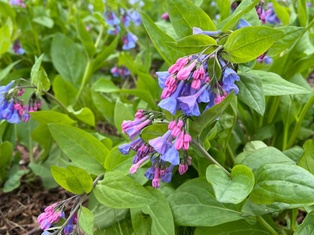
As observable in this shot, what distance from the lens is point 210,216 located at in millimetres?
1478

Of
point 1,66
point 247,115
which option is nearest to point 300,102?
point 247,115

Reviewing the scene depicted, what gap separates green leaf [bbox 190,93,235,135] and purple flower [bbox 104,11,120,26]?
5.14 feet

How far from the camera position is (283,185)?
4.16 ft

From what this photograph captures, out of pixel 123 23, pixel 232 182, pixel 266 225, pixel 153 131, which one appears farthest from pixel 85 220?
pixel 123 23

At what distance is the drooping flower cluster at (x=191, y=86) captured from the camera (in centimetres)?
116

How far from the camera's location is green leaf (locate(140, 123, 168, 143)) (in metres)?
1.30

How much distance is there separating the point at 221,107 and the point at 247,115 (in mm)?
923

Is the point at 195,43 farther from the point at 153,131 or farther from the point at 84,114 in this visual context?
the point at 84,114

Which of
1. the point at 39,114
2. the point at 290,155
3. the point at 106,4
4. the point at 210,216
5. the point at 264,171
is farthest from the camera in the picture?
the point at 106,4

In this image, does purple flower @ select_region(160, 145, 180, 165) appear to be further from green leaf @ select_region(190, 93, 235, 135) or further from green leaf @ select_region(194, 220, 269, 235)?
Answer: green leaf @ select_region(194, 220, 269, 235)

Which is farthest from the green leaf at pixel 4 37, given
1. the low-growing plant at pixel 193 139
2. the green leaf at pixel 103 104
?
the green leaf at pixel 103 104

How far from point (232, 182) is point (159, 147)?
0.24 metres

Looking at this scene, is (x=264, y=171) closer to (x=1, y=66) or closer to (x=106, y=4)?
(x=106, y=4)

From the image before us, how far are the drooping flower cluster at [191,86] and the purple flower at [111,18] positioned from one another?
156 centimetres
